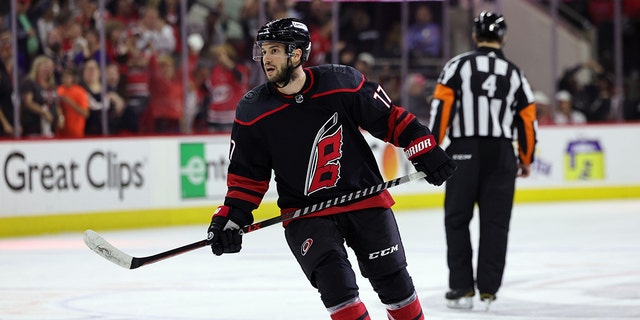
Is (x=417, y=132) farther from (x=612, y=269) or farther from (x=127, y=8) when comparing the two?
(x=127, y=8)

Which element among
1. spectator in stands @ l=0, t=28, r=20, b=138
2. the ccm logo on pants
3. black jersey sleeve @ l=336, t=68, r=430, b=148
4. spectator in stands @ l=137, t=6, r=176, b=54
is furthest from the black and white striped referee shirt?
spectator in stands @ l=137, t=6, r=176, b=54

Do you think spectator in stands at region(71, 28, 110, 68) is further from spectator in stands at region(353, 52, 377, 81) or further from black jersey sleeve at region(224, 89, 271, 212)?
black jersey sleeve at region(224, 89, 271, 212)

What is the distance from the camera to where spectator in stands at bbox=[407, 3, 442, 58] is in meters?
12.3

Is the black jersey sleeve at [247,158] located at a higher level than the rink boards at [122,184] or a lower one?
higher

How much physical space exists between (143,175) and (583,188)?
4.56 meters

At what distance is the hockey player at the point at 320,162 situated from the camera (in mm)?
3855

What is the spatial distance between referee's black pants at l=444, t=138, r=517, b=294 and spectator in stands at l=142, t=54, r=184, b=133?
5.32m

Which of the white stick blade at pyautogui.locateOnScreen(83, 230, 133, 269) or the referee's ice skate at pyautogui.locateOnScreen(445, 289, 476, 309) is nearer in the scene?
the white stick blade at pyautogui.locateOnScreen(83, 230, 133, 269)

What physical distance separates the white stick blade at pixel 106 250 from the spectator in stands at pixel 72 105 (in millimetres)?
6123

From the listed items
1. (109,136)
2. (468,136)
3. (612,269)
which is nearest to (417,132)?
(468,136)

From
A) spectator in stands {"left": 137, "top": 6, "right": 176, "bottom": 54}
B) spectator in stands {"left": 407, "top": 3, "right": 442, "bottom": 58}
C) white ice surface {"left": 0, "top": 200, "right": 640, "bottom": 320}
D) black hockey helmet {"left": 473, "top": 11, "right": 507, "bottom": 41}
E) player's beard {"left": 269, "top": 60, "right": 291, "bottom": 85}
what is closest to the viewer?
player's beard {"left": 269, "top": 60, "right": 291, "bottom": 85}

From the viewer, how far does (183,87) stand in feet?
36.0

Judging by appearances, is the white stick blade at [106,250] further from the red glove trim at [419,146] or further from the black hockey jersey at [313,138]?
the red glove trim at [419,146]

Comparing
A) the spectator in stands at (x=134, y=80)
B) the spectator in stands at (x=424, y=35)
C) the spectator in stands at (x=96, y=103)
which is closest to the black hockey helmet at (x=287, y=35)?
the spectator in stands at (x=96, y=103)
